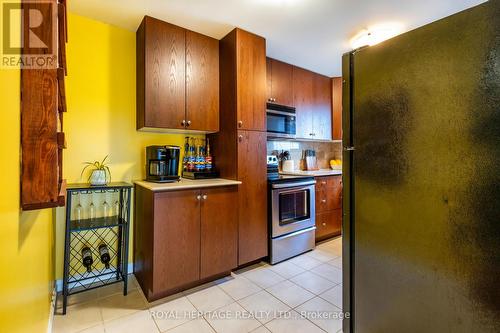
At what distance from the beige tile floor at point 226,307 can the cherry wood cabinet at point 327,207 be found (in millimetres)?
905

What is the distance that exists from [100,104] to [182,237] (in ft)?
4.60

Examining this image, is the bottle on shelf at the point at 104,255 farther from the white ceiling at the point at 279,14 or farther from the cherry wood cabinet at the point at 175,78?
the white ceiling at the point at 279,14

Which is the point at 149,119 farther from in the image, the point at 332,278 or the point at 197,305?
the point at 332,278

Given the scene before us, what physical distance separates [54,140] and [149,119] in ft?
4.31

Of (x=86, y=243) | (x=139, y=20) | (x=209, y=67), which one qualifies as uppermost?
(x=139, y=20)

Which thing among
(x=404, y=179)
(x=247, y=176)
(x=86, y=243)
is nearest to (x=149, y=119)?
(x=247, y=176)

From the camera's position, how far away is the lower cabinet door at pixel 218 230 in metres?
2.06

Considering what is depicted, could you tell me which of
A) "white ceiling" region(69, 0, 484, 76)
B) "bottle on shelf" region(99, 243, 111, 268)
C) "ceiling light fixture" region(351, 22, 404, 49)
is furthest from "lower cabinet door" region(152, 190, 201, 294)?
"ceiling light fixture" region(351, 22, 404, 49)

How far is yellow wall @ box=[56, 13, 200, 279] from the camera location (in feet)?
6.73

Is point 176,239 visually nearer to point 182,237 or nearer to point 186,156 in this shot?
Result: point 182,237

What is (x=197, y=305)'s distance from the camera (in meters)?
1.85

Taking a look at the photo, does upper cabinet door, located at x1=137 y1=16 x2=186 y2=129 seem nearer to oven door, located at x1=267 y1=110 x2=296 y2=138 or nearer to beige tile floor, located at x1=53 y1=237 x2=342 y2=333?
oven door, located at x1=267 y1=110 x2=296 y2=138

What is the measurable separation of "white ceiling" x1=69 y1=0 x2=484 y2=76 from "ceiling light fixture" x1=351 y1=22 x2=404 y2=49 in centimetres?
7

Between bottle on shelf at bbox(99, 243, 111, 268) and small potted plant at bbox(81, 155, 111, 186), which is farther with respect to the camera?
bottle on shelf at bbox(99, 243, 111, 268)
